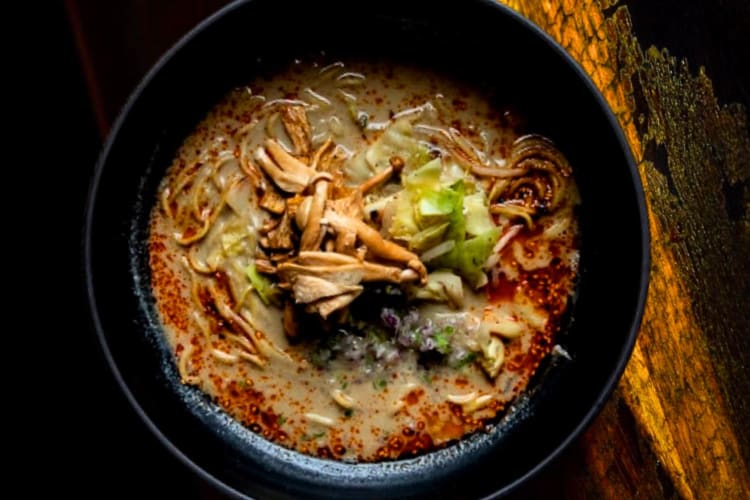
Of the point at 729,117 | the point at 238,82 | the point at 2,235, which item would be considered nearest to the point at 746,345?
the point at 729,117

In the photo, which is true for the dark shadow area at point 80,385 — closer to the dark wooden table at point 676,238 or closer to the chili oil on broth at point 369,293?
the dark wooden table at point 676,238

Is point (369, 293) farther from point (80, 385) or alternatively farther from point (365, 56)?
point (80, 385)

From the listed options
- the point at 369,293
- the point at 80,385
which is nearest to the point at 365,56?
the point at 369,293

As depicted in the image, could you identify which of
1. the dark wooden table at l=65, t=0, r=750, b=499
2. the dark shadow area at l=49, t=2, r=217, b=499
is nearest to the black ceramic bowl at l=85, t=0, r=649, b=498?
the dark wooden table at l=65, t=0, r=750, b=499

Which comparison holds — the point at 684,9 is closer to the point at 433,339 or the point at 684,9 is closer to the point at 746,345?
the point at 746,345

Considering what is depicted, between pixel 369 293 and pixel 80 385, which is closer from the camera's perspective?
pixel 369 293

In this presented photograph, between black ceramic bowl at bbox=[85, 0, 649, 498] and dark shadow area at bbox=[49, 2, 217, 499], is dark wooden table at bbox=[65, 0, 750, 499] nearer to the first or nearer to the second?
black ceramic bowl at bbox=[85, 0, 649, 498]
